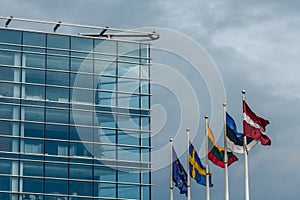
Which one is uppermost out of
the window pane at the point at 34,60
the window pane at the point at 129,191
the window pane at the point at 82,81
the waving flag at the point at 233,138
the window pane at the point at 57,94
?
the window pane at the point at 34,60

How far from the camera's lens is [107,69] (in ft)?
224

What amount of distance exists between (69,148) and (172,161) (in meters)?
7.02

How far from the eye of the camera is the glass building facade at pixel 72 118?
211ft

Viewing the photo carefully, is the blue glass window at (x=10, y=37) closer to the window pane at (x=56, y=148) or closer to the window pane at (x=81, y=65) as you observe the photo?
the window pane at (x=81, y=65)

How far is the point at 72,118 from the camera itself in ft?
217

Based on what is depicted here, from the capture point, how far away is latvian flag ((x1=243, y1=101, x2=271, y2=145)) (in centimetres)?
5784

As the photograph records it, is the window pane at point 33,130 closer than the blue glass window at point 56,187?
No

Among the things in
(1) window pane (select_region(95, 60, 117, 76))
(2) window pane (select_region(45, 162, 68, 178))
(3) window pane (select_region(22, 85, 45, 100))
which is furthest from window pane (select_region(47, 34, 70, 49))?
(2) window pane (select_region(45, 162, 68, 178))

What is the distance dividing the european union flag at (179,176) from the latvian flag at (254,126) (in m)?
8.97

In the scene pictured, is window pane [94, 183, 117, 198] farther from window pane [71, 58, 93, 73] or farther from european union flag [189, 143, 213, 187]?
window pane [71, 58, 93, 73]

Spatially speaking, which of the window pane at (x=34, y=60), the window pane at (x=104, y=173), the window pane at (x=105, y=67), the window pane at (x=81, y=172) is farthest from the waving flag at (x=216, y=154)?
the window pane at (x=34, y=60)

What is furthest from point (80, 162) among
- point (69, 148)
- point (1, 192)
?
point (1, 192)

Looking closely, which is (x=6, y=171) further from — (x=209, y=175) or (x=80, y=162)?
(x=209, y=175)

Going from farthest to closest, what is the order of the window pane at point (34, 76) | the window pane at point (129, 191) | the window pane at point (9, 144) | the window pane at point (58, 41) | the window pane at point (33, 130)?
the window pane at point (129, 191) → the window pane at point (58, 41) → the window pane at point (34, 76) → the window pane at point (33, 130) → the window pane at point (9, 144)
